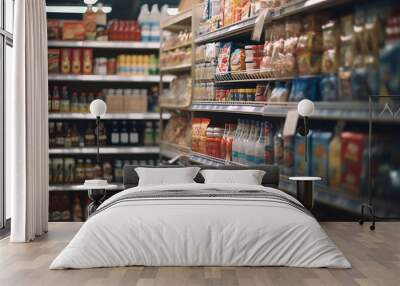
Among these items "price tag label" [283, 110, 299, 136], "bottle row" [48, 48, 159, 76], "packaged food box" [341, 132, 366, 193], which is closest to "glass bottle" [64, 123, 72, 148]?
"bottle row" [48, 48, 159, 76]

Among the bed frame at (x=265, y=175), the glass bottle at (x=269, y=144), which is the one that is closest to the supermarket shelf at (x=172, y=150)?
the glass bottle at (x=269, y=144)

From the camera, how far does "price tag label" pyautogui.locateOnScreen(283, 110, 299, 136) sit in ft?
23.4

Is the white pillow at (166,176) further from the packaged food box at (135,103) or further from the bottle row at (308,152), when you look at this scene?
the packaged food box at (135,103)

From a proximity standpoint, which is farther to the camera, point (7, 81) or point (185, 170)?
point (7, 81)

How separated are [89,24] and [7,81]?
1.99 metres

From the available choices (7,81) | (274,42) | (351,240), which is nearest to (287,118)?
(274,42)

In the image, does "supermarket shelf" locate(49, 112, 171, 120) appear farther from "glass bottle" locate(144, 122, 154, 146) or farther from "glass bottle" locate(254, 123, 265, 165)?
"glass bottle" locate(254, 123, 265, 165)

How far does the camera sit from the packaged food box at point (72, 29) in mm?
9539

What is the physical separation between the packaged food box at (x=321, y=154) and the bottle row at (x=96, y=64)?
3290mm

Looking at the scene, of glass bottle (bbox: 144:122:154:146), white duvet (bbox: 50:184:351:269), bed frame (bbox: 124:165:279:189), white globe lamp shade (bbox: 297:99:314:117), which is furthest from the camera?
glass bottle (bbox: 144:122:154:146)

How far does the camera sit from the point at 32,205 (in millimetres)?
6422

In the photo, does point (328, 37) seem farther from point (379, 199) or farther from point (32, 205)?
point (32, 205)

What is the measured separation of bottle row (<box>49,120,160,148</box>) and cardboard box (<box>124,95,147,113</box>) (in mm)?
276

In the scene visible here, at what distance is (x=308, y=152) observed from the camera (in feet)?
23.3
